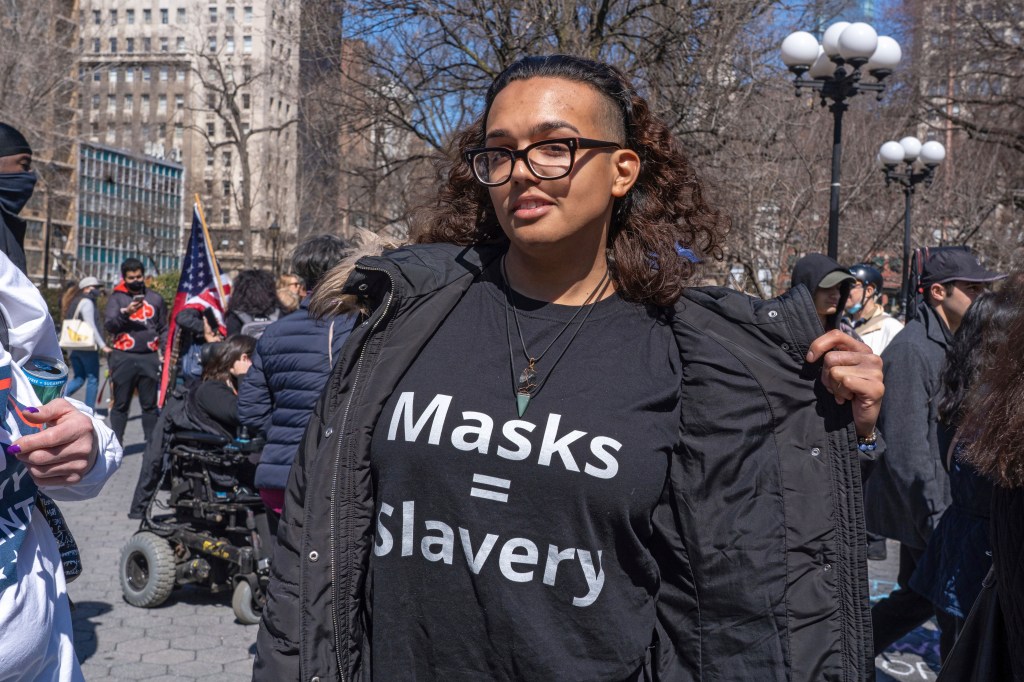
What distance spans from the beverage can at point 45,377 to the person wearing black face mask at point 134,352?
903cm

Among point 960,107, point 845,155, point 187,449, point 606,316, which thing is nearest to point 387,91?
point 187,449

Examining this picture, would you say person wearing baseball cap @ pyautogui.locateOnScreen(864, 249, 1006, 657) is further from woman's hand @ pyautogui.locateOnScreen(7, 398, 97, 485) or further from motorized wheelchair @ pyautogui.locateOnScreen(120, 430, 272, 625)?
woman's hand @ pyautogui.locateOnScreen(7, 398, 97, 485)

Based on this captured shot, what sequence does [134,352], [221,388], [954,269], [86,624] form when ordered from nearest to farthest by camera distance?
[954,269], [86,624], [221,388], [134,352]

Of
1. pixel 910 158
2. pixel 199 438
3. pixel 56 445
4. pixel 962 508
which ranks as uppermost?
pixel 910 158

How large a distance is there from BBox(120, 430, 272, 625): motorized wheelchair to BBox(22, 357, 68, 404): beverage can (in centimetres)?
402

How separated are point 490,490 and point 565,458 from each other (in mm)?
159

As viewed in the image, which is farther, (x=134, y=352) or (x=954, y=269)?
(x=134, y=352)

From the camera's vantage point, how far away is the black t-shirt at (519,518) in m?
2.07

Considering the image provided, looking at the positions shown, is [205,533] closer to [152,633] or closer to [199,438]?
[199,438]

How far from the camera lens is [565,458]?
2.09 metres

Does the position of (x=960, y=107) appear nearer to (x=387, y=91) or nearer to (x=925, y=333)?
(x=387, y=91)

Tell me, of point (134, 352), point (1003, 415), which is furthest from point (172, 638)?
point (134, 352)

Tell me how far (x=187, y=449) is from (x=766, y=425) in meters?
5.14

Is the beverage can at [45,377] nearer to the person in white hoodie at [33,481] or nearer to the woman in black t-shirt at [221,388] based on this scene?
the person in white hoodie at [33,481]
